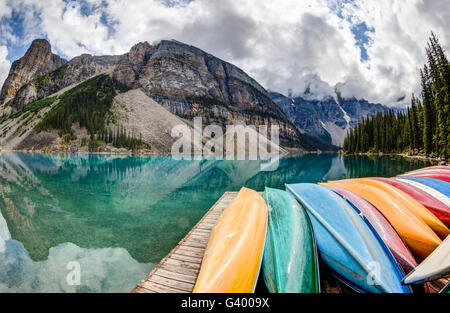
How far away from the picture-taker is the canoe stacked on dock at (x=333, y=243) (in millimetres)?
2963

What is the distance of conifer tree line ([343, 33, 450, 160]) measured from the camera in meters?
28.8

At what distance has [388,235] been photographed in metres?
4.09

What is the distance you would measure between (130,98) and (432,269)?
12775 cm

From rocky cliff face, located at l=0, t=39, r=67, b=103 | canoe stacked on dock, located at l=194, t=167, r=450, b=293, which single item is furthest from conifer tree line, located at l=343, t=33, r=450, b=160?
rocky cliff face, located at l=0, t=39, r=67, b=103

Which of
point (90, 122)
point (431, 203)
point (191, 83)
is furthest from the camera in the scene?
point (191, 83)

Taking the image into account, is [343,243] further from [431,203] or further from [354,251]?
[431,203]

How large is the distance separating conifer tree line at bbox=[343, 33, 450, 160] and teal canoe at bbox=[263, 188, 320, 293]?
111 feet

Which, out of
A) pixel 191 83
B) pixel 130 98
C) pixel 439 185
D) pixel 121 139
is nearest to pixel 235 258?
pixel 439 185

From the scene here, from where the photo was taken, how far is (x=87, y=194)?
13312 millimetres

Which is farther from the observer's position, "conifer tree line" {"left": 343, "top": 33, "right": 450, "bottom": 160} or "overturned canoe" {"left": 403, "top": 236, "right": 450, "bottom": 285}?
"conifer tree line" {"left": 343, "top": 33, "right": 450, "bottom": 160}

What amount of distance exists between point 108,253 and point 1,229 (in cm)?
532

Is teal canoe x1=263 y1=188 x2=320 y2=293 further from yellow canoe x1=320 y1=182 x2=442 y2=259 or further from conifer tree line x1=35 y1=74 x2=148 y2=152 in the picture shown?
conifer tree line x1=35 y1=74 x2=148 y2=152

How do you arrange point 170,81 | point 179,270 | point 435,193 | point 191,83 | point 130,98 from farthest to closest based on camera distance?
point 191,83 → point 170,81 → point 130,98 → point 435,193 → point 179,270

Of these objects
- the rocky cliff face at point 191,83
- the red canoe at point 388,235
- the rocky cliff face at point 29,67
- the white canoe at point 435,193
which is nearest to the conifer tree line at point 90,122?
the rocky cliff face at point 191,83
